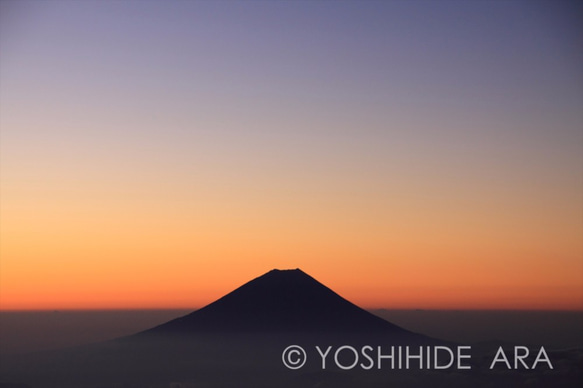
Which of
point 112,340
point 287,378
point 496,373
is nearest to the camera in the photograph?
point 496,373

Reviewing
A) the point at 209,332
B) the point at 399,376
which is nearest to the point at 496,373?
the point at 399,376

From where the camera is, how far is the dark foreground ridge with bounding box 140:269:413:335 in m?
146

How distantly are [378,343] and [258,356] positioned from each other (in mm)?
30595

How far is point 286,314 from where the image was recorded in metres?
146

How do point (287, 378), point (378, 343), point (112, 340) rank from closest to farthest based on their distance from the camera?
point (378, 343) < point (287, 378) < point (112, 340)

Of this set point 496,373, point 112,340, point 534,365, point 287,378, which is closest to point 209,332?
point 287,378

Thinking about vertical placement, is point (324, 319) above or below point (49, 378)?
above

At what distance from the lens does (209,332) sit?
14938 centimetres

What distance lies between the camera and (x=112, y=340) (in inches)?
7146

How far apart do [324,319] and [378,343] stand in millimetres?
11615

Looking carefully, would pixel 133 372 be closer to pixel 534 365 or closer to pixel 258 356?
pixel 258 356

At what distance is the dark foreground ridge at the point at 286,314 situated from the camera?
146m

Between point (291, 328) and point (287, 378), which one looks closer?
point (291, 328)

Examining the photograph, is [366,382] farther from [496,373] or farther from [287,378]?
[496,373]
